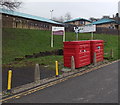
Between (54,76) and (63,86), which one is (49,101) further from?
(54,76)

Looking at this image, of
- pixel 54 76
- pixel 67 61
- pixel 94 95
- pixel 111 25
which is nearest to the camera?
pixel 94 95

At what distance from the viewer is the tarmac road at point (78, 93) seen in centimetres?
514

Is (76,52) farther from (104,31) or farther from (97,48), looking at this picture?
(104,31)

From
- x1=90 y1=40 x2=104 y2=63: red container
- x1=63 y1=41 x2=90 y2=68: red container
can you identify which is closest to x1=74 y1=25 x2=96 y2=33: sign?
x1=90 y1=40 x2=104 y2=63: red container

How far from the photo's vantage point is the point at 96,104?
479 cm

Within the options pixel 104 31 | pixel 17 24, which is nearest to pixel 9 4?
pixel 17 24

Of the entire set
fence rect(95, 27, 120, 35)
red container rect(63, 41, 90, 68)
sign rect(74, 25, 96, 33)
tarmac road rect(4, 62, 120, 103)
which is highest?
fence rect(95, 27, 120, 35)

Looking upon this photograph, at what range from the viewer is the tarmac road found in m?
5.14

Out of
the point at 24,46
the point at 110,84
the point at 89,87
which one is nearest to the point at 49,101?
the point at 89,87

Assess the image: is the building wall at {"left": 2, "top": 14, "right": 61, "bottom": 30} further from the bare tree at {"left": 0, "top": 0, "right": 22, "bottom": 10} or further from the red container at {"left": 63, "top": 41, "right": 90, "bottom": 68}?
the red container at {"left": 63, "top": 41, "right": 90, "bottom": 68}

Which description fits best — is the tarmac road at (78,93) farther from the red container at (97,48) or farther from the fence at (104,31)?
the fence at (104,31)

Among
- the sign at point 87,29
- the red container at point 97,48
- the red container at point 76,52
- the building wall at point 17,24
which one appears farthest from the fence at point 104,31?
the red container at point 76,52

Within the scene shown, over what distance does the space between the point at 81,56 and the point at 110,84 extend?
134 inches

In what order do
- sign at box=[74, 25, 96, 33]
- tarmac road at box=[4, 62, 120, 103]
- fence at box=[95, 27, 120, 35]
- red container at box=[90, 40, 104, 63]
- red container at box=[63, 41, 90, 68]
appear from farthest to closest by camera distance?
fence at box=[95, 27, 120, 35] → sign at box=[74, 25, 96, 33] → red container at box=[90, 40, 104, 63] → red container at box=[63, 41, 90, 68] → tarmac road at box=[4, 62, 120, 103]
